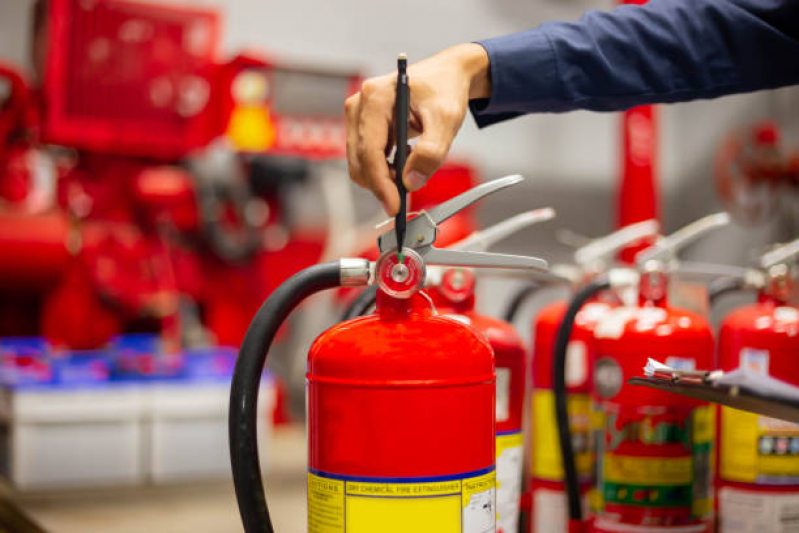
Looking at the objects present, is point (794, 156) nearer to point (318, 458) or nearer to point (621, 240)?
point (621, 240)

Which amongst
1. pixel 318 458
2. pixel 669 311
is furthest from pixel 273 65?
pixel 318 458

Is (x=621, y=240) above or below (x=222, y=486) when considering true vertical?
above

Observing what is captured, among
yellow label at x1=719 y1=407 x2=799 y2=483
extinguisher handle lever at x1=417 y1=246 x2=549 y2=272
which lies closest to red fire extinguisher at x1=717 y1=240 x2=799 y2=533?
yellow label at x1=719 y1=407 x2=799 y2=483

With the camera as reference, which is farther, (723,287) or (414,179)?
(723,287)

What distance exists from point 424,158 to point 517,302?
2.60ft

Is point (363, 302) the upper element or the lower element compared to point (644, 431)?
upper

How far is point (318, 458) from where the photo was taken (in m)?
0.71

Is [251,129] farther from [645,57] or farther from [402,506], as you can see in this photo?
[402,506]

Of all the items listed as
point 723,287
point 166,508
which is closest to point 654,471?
point 723,287

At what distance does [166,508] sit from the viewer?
1.53 metres

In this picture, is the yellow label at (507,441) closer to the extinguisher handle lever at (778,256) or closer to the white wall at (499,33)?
the extinguisher handle lever at (778,256)

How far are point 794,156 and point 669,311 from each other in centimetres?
249

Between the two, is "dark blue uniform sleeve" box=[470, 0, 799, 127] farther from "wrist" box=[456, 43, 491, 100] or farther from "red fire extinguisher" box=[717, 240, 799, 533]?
"red fire extinguisher" box=[717, 240, 799, 533]

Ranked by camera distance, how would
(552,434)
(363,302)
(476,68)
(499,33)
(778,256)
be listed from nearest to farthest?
(476,68), (363,302), (778,256), (552,434), (499,33)
